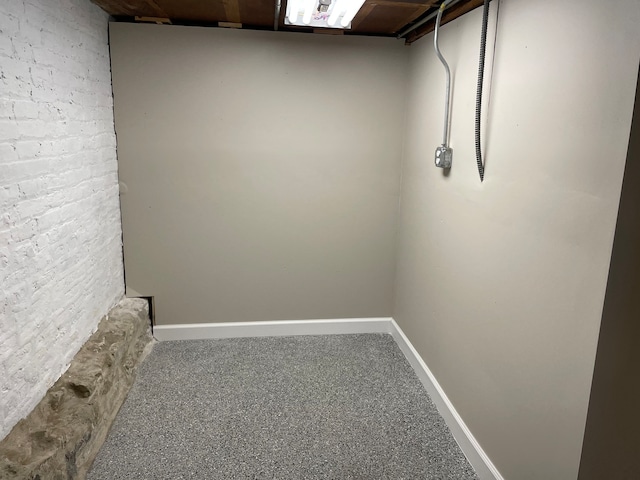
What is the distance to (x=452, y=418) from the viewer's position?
225 cm

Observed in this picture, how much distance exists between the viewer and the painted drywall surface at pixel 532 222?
1.28m

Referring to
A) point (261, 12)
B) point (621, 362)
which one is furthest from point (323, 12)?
point (621, 362)

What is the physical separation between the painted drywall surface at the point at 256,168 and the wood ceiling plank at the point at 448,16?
0.51ft

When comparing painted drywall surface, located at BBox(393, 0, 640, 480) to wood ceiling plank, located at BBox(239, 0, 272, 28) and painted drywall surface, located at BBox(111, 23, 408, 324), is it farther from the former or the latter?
wood ceiling plank, located at BBox(239, 0, 272, 28)

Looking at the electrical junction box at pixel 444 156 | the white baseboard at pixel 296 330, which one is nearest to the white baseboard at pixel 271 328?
the white baseboard at pixel 296 330

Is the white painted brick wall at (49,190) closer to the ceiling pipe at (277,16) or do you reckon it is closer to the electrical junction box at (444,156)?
the ceiling pipe at (277,16)

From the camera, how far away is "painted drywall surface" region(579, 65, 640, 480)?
1189 millimetres

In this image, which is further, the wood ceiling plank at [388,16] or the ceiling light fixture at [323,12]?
the wood ceiling plank at [388,16]

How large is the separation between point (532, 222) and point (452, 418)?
1.15m

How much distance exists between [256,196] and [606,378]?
7.43ft

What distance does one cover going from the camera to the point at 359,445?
2.15 m

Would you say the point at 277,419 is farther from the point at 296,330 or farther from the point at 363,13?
the point at 363,13

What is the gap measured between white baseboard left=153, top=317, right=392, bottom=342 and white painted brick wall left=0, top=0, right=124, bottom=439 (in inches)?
23.6

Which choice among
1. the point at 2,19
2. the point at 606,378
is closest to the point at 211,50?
the point at 2,19
